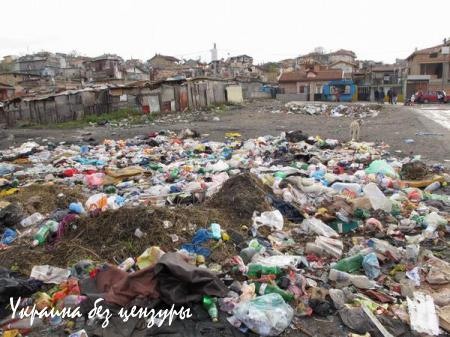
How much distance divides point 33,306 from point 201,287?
4.11 feet

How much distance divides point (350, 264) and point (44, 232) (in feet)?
9.57

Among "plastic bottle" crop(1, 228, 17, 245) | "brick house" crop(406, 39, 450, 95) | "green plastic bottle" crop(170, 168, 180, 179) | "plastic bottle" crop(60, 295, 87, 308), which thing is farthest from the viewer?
"brick house" crop(406, 39, 450, 95)

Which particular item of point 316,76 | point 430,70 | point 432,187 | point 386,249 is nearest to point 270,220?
point 386,249

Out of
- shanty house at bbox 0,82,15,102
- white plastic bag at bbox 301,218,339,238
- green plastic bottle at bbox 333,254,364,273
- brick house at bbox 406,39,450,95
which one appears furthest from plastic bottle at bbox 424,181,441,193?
brick house at bbox 406,39,450,95

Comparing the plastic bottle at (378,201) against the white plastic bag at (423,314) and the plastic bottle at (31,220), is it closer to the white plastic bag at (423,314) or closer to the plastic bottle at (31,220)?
the white plastic bag at (423,314)

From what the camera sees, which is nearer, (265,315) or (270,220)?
(265,315)

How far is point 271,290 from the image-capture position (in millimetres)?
2846

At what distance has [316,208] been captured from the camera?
4.70 metres

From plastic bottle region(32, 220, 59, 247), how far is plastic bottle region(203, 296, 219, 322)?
1977mm

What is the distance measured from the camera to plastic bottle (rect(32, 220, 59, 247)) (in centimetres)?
370

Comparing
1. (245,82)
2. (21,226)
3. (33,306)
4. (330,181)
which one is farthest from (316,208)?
(245,82)

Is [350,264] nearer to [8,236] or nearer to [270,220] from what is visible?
[270,220]

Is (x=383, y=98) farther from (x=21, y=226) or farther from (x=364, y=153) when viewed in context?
(x=21, y=226)

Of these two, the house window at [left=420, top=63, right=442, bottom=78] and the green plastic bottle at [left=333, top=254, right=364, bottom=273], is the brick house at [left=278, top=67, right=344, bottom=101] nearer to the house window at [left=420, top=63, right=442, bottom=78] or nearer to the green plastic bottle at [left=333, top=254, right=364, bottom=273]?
the house window at [left=420, top=63, right=442, bottom=78]
